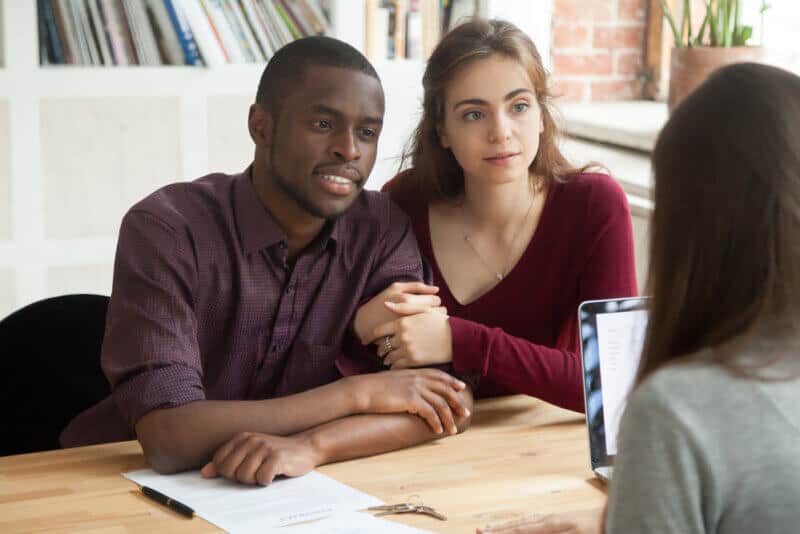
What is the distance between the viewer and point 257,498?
4.98 ft

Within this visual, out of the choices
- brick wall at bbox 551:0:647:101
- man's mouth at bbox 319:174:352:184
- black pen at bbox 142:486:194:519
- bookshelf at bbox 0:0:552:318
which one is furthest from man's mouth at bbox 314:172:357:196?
brick wall at bbox 551:0:647:101

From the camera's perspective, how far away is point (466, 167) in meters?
2.08

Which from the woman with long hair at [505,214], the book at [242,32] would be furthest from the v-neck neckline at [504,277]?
the book at [242,32]

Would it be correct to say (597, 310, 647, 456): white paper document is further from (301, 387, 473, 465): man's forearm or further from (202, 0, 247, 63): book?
(202, 0, 247, 63): book

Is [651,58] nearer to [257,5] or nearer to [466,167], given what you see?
[257,5]

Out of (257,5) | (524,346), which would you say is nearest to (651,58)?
(257,5)

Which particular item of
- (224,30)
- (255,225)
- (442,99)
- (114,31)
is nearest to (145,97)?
(114,31)

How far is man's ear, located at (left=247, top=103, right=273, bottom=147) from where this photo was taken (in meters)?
1.93

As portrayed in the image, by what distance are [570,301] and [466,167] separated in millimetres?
314

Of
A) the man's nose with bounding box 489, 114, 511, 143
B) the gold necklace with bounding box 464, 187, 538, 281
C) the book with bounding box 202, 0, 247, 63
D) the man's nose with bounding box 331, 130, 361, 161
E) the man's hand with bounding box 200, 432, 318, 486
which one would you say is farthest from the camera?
the book with bounding box 202, 0, 247, 63

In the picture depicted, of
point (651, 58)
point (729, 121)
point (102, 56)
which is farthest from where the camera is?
point (651, 58)

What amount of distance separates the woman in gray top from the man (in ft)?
2.77

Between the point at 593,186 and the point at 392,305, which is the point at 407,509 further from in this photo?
the point at 593,186

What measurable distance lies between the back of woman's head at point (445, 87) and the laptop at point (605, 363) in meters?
0.60
